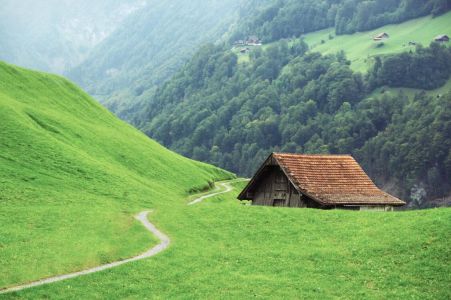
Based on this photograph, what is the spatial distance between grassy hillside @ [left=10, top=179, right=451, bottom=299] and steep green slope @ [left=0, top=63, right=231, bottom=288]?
4178 mm

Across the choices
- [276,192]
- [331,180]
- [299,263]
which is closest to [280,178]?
[276,192]

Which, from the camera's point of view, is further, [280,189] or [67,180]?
[67,180]

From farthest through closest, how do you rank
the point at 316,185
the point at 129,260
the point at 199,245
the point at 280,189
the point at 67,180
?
1. the point at 67,180
2. the point at 280,189
3. the point at 316,185
4. the point at 199,245
5. the point at 129,260

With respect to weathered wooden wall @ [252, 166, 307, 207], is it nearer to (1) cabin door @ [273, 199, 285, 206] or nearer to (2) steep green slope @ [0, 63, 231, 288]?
(1) cabin door @ [273, 199, 285, 206]

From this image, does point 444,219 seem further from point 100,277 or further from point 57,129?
point 57,129

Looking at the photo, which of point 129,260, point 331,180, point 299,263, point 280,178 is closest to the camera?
point 299,263

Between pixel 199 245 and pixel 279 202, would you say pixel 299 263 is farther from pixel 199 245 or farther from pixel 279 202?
pixel 279 202

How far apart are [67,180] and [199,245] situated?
34.3 m

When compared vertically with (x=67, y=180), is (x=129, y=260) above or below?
below

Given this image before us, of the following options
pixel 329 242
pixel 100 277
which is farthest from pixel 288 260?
pixel 100 277

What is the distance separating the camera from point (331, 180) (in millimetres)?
63656

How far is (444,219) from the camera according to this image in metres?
43.0

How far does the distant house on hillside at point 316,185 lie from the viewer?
60844 mm

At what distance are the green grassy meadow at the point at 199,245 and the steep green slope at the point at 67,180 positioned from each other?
0.66 ft
